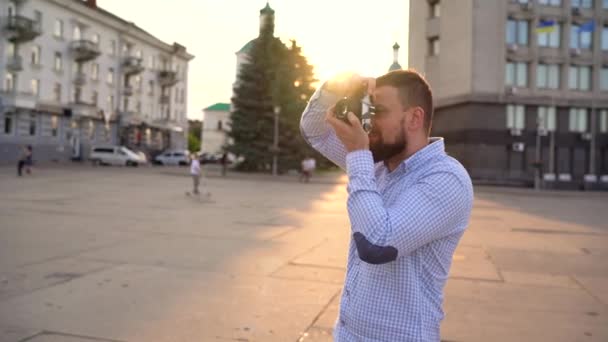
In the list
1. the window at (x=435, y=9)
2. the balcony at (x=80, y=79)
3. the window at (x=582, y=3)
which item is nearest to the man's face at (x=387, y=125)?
the window at (x=435, y=9)

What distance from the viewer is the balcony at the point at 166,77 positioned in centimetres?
7156

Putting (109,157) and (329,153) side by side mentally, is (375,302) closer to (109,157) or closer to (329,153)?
(329,153)

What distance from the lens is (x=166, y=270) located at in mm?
7445

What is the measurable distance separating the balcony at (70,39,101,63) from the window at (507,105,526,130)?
37.9 metres

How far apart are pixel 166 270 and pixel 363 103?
5.96 meters

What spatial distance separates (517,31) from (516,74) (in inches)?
135

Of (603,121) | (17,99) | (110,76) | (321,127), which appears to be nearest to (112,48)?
(110,76)

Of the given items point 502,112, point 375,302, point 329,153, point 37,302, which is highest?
point 502,112

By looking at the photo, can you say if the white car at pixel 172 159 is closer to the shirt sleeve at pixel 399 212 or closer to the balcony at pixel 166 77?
the balcony at pixel 166 77

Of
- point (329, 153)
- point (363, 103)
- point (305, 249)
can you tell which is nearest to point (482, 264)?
point (305, 249)

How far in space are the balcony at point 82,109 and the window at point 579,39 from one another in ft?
143

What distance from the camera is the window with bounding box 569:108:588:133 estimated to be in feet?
157

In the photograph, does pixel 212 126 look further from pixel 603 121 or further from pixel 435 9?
pixel 603 121

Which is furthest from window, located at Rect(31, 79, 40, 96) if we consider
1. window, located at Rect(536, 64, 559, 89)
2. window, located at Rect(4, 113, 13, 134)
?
window, located at Rect(536, 64, 559, 89)
